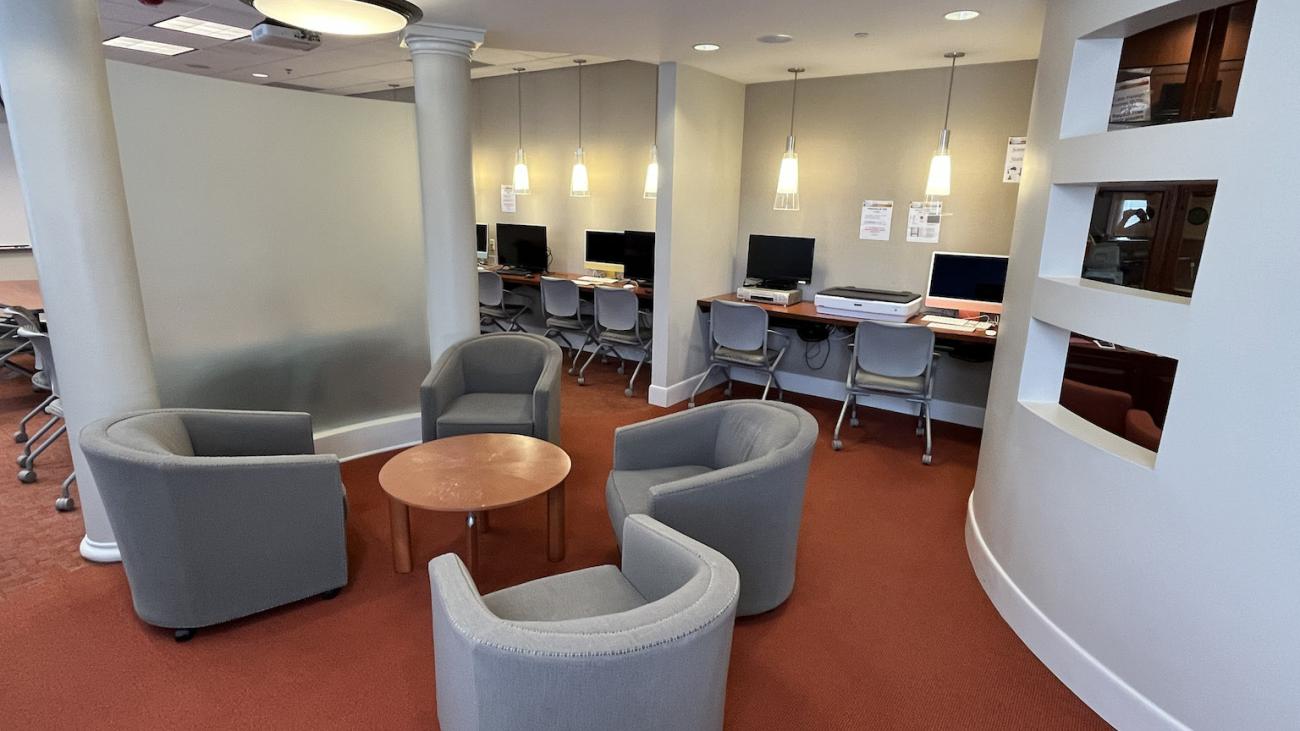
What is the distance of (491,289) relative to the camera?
6207mm

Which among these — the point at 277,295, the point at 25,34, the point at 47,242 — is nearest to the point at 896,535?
the point at 277,295

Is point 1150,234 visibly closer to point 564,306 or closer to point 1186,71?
point 1186,71

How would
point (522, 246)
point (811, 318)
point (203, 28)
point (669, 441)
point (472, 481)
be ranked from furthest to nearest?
point (522, 246) < point (203, 28) < point (811, 318) < point (669, 441) < point (472, 481)

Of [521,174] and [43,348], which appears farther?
[521,174]

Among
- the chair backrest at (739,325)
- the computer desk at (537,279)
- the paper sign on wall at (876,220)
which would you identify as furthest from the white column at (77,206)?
the paper sign on wall at (876,220)

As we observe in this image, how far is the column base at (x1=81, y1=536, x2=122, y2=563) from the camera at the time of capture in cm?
277

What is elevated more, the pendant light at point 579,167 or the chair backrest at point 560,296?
the pendant light at point 579,167

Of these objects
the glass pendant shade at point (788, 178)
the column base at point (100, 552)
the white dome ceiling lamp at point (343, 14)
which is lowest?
the column base at point (100, 552)

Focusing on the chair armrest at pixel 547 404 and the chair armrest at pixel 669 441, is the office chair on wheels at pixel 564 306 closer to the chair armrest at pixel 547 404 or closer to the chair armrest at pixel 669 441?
the chair armrest at pixel 547 404

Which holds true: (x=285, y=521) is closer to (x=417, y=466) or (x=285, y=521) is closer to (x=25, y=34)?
(x=417, y=466)

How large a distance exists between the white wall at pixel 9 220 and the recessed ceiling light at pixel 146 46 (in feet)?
7.18

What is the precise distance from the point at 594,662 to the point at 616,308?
14.0 feet

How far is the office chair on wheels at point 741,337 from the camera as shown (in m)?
4.70

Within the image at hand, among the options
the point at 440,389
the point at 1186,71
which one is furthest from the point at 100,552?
the point at 1186,71
